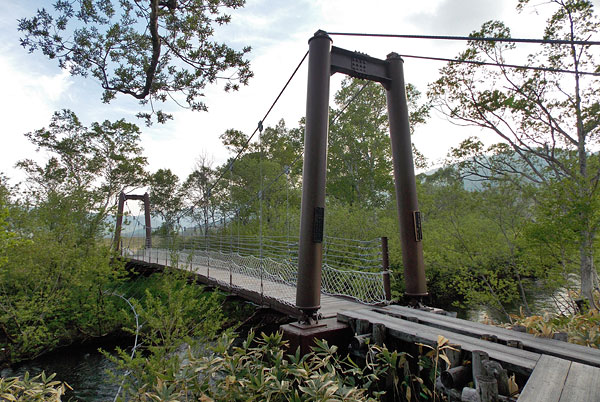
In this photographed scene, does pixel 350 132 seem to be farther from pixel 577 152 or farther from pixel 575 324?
pixel 575 324

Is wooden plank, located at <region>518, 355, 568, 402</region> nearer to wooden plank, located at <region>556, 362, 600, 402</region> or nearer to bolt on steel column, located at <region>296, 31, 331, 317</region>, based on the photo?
wooden plank, located at <region>556, 362, 600, 402</region>

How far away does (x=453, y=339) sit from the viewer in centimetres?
200

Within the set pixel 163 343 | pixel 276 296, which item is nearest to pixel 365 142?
pixel 276 296

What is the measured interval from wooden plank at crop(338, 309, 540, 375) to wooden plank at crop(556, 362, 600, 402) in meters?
0.17

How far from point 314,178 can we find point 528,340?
1.71 m

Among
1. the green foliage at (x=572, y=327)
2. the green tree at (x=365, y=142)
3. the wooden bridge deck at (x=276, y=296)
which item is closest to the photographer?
the green foliage at (x=572, y=327)

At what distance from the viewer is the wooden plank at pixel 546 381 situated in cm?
127

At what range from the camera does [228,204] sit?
17.9 m

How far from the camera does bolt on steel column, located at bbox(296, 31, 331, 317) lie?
2.66m

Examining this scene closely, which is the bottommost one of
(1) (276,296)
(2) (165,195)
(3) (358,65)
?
(1) (276,296)

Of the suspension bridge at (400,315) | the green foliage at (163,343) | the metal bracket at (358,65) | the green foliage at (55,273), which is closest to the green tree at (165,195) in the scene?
the green foliage at (55,273)

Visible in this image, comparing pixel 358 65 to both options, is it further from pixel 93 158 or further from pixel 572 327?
pixel 93 158

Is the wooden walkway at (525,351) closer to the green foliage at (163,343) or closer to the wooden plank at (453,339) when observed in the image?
the wooden plank at (453,339)

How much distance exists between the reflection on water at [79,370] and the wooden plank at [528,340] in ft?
15.5
